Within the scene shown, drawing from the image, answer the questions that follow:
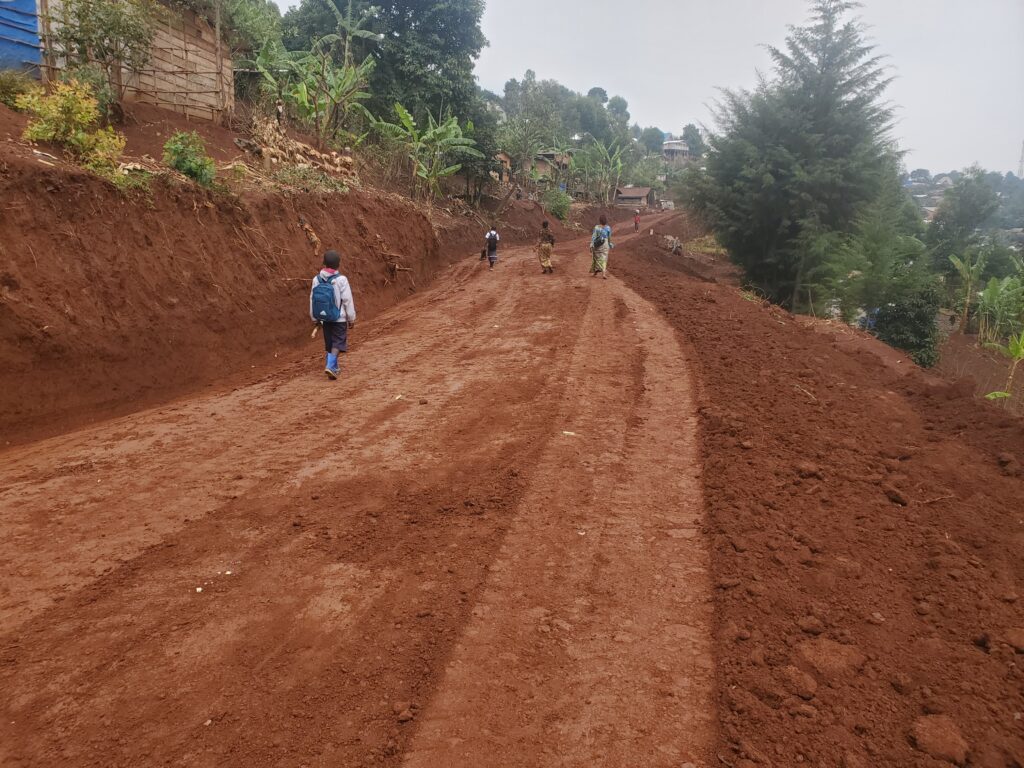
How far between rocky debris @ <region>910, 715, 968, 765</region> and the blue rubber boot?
6.99m

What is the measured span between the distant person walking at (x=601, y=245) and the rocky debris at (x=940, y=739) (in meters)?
13.3

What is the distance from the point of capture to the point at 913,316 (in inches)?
609

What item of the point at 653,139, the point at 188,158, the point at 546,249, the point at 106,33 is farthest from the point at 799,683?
the point at 653,139

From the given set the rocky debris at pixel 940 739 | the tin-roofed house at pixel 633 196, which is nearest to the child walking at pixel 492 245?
the rocky debris at pixel 940 739

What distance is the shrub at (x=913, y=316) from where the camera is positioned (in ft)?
50.7

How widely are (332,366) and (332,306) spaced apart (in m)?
0.81

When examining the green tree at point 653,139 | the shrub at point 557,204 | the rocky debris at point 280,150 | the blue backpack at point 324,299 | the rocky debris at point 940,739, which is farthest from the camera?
the green tree at point 653,139

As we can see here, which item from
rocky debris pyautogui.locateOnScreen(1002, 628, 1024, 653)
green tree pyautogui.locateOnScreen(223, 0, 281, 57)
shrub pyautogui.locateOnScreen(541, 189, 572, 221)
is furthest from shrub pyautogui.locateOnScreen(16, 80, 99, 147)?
shrub pyautogui.locateOnScreen(541, 189, 572, 221)

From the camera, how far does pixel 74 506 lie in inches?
175

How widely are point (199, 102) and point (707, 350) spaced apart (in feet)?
43.3

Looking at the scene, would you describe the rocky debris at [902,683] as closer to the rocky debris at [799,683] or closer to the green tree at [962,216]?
the rocky debris at [799,683]

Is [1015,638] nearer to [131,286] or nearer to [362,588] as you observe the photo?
[362,588]

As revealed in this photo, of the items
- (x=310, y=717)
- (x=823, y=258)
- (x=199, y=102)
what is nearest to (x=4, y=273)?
(x=310, y=717)

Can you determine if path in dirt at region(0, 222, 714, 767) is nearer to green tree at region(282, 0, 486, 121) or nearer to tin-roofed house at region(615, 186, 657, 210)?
green tree at region(282, 0, 486, 121)
